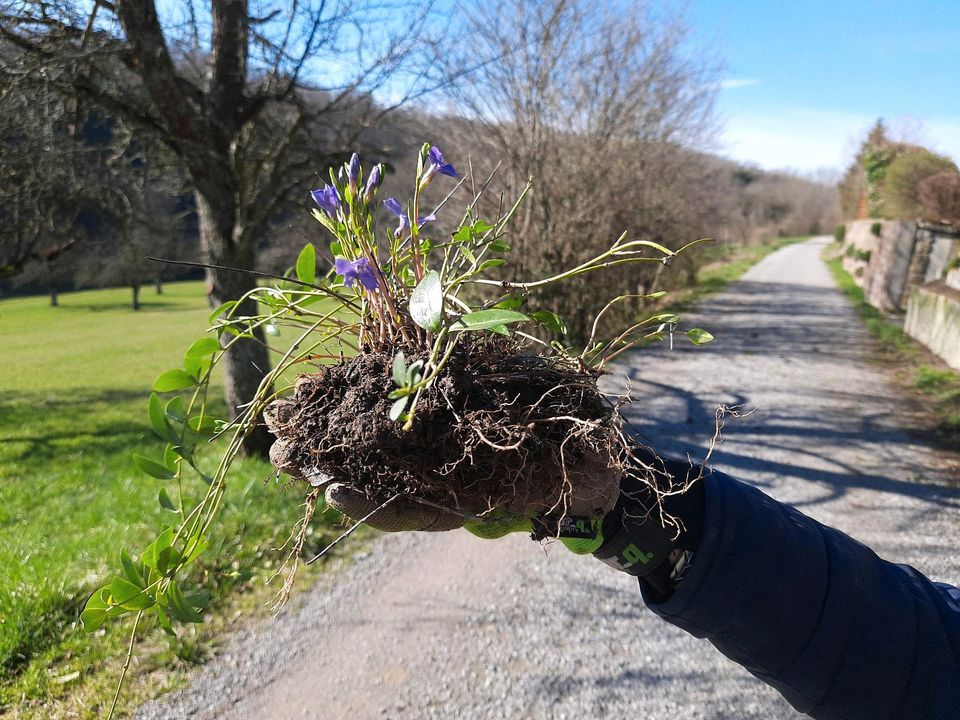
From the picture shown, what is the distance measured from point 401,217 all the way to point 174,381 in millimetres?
641

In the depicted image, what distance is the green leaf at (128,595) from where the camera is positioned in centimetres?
112

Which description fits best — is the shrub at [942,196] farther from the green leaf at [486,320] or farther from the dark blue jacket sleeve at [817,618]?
the green leaf at [486,320]

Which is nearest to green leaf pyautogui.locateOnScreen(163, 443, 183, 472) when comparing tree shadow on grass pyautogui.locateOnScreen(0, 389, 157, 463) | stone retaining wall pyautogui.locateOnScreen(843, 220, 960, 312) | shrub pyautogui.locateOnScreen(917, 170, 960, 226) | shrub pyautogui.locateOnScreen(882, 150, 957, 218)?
tree shadow on grass pyautogui.locateOnScreen(0, 389, 157, 463)

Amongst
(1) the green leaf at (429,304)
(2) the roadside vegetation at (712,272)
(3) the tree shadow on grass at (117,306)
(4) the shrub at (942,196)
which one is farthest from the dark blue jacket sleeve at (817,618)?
(4) the shrub at (942,196)

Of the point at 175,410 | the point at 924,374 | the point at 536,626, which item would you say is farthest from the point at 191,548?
the point at 924,374

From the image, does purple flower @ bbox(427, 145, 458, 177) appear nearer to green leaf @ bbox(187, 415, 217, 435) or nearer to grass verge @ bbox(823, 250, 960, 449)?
green leaf @ bbox(187, 415, 217, 435)

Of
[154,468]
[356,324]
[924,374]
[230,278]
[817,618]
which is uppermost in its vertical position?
[356,324]

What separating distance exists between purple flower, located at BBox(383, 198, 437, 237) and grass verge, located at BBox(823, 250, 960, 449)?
6.86 m

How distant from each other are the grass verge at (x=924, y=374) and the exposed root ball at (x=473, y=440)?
22.1 ft

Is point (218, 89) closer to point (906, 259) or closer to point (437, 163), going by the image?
point (437, 163)

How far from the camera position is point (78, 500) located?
4.84 meters

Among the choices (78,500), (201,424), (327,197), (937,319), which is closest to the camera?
(327,197)

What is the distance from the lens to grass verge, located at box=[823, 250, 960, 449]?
252 inches

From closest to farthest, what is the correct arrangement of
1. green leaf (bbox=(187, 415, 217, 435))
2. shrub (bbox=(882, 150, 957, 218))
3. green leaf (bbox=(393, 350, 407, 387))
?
green leaf (bbox=(393, 350, 407, 387))
green leaf (bbox=(187, 415, 217, 435))
shrub (bbox=(882, 150, 957, 218))
